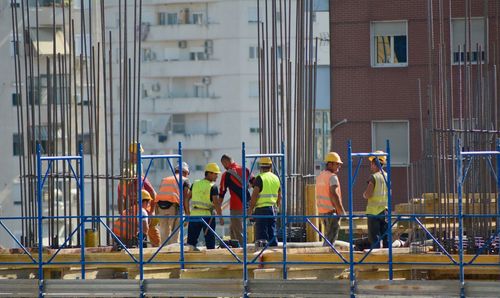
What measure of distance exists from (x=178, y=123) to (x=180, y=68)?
2583 mm

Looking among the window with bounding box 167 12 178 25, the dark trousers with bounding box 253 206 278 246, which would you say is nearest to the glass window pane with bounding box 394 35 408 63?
the dark trousers with bounding box 253 206 278 246

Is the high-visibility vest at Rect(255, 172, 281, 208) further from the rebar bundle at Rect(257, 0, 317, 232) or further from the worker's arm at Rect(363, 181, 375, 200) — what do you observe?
the rebar bundle at Rect(257, 0, 317, 232)

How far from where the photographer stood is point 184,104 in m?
80.9

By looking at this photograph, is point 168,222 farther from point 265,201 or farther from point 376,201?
point 376,201

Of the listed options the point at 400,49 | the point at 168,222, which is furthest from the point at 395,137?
the point at 168,222

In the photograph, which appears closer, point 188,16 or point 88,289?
point 88,289

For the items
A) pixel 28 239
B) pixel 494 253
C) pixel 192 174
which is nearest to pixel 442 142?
pixel 494 253

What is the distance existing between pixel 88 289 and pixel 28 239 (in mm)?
6843

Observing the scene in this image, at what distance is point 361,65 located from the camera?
52750 millimetres

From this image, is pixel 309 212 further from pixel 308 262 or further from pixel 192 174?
pixel 192 174

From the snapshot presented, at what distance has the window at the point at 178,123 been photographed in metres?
81.0

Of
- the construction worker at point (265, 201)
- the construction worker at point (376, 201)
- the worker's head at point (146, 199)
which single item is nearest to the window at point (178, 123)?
the worker's head at point (146, 199)

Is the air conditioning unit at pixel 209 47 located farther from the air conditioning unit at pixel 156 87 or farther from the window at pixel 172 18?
the air conditioning unit at pixel 156 87

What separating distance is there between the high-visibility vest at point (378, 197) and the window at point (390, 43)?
22.7 m
